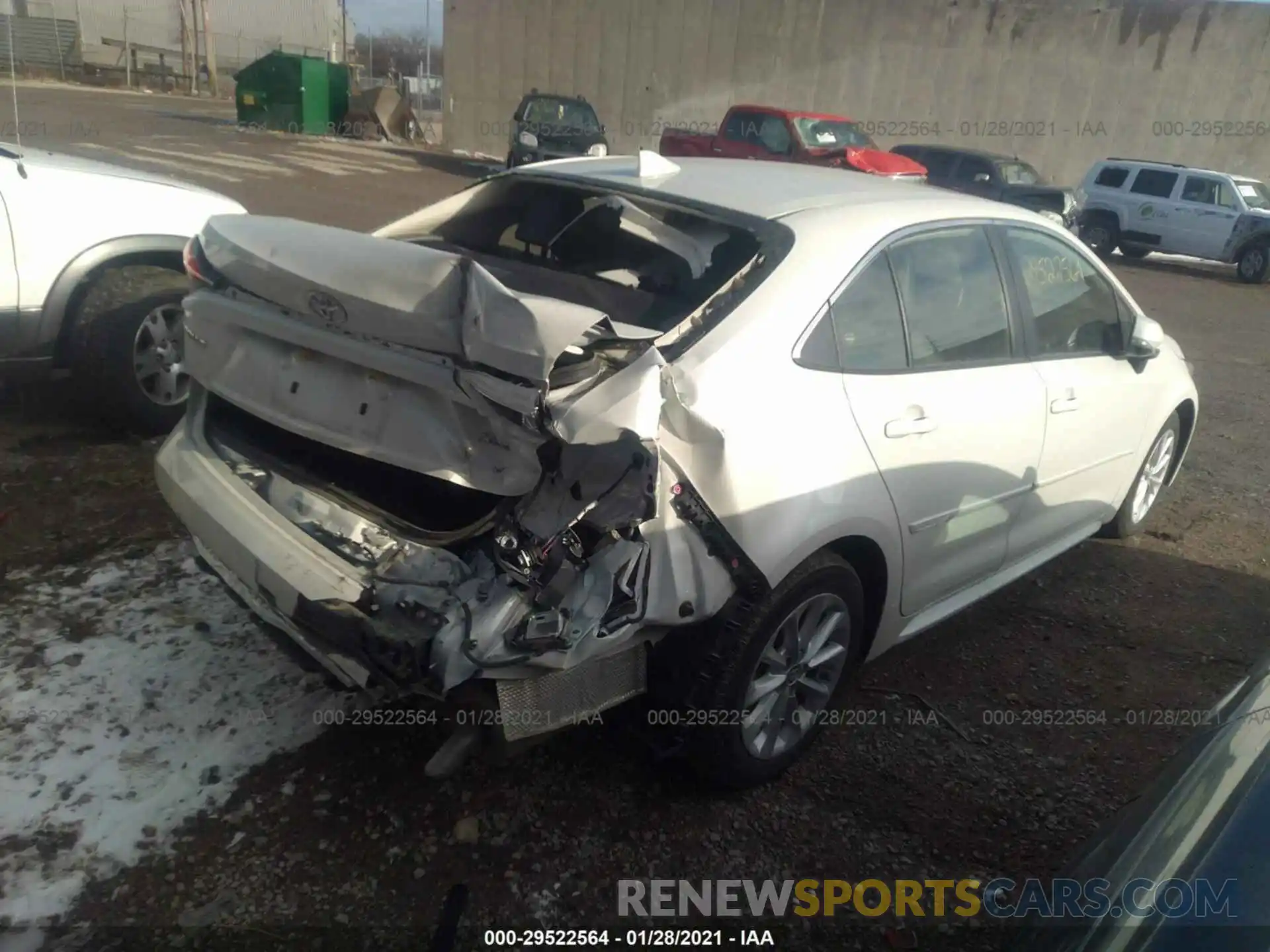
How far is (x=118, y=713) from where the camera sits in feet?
9.62

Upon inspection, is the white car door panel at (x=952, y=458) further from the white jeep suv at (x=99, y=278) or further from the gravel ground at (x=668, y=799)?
the white jeep suv at (x=99, y=278)

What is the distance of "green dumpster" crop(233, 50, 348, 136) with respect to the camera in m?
24.9

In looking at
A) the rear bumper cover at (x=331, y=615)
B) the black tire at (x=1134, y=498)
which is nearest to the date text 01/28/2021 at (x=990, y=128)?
the black tire at (x=1134, y=498)

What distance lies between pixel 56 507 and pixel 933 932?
3780 mm

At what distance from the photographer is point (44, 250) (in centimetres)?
441

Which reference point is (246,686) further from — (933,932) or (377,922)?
(933,932)

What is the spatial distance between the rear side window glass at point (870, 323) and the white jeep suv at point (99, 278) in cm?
290

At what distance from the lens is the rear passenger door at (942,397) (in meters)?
2.83

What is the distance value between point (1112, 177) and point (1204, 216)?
6.46ft

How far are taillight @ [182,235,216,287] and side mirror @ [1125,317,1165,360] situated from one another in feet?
11.5

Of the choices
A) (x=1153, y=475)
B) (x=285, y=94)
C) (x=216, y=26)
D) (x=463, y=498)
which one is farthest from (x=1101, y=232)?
(x=216, y=26)

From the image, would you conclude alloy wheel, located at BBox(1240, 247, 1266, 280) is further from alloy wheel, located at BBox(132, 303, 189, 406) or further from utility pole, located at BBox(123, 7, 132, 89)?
utility pole, located at BBox(123, 7, 132, 89)

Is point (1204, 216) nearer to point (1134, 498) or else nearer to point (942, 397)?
point (1134, 498)

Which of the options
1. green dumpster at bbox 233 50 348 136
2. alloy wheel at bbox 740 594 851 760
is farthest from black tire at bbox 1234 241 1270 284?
green dumpster at bbox 233 50 348 136
